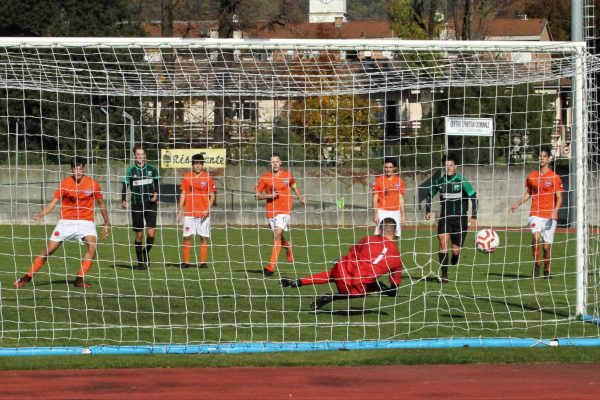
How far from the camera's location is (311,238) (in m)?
27.2

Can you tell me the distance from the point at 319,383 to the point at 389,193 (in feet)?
26.1

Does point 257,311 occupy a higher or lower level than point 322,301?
lower

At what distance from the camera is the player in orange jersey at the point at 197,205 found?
58.2 ft

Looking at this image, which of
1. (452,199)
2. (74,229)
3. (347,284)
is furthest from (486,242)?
(74,229)

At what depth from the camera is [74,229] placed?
46.7 ft

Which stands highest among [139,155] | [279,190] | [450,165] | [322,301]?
[139,155]

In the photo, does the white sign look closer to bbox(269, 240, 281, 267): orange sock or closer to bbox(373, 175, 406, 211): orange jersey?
bbox(373, 175, 406, 211): orange jersey

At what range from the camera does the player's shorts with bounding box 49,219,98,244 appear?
1419 centimetres

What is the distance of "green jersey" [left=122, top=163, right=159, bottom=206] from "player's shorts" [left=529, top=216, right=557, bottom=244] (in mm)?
5940

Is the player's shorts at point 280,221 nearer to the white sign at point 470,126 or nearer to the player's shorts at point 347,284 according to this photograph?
the white sign at point 470,126

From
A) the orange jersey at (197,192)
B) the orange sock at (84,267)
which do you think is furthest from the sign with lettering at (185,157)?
the orange sock at (84,267)

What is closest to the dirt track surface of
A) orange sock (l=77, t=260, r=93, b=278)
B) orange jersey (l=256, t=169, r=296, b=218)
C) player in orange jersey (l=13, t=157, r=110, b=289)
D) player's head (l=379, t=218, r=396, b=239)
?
player's head (l=379, t=218, r=396, b=239)

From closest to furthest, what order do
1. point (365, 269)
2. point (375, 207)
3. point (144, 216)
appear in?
point (365, 269)
point (375, 207)
point (144, 216)

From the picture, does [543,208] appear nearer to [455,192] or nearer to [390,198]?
[455,192]
